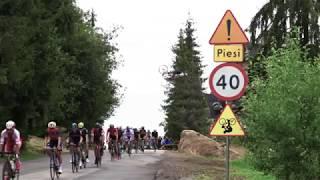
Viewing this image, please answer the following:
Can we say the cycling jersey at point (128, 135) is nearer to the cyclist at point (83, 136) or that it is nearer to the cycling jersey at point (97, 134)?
the cycling jersey at point (97, 134)

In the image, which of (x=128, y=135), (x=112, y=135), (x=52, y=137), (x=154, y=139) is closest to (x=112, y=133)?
(x=112, y=135)

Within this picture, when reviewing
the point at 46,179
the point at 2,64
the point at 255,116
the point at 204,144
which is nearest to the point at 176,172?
the point at 46,179

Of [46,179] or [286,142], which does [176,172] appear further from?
[286,142]

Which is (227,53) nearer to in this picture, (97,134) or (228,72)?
(228,72)

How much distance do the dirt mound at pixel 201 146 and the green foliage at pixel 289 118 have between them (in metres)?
24.1

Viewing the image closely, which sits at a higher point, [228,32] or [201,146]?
[228,32]

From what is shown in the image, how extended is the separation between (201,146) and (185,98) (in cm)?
3693

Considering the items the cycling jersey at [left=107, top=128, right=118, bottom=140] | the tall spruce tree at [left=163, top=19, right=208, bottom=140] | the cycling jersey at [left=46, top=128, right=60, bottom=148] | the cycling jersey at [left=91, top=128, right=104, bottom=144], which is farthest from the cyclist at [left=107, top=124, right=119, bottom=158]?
the tall spruce tree at [left=163, top=19, right=208, bottom=140]

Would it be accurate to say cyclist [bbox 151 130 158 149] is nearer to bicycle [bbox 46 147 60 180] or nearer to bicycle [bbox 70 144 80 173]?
bicycle [bbox 70 144 80 173]

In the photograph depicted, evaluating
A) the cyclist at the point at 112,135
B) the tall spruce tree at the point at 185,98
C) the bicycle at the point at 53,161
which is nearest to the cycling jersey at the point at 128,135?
the cyclist at the point at 112,135

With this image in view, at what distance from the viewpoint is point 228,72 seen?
11992 millimetres

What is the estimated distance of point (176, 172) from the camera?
24.3 meters

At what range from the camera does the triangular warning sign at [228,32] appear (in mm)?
12008

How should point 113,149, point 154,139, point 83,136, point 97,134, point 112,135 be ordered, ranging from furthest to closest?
point 154,139
point 113,149
point 112,135
point 97,134
point 83,136
